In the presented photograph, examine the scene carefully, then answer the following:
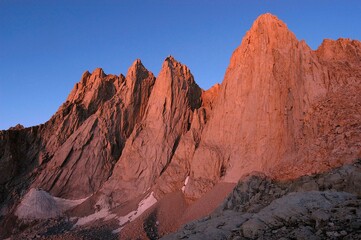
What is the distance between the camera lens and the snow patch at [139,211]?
33.6 m

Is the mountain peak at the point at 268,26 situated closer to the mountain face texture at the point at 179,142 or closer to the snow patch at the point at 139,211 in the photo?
the mountain face texture at the point at 179,142

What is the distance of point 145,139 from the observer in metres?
41.2

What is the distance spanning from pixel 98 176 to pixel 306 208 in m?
32.9

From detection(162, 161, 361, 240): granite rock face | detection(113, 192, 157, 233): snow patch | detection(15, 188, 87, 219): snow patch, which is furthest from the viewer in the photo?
detection(15, 188, 87, 219): snow patch

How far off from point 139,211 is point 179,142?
9.07m

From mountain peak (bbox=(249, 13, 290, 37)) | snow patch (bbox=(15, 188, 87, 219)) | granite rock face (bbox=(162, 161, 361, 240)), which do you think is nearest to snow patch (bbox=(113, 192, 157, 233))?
snow patch (bbox=(15, 188, 87, 219))

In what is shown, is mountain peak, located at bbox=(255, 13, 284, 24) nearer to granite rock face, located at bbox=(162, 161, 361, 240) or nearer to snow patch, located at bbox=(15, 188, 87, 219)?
granite rock face, located at bbox=(162, 161, 361, 240)

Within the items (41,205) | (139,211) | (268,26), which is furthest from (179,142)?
(41,205)

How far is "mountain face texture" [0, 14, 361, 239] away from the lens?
1070 inches

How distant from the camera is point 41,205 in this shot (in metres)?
36.5

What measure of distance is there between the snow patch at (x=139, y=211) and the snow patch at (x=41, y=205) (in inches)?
262

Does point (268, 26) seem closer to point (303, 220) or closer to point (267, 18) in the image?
Answer: point (267, 18)

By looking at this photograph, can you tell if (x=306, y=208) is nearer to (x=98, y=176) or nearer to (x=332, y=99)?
(x=332, y=99)

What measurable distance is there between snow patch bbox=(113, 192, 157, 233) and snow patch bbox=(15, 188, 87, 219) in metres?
6.67
